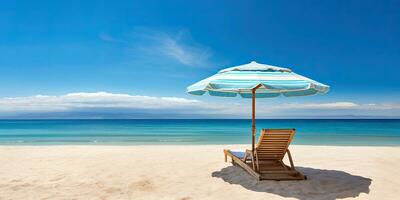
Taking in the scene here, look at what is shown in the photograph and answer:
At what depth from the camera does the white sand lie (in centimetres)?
421

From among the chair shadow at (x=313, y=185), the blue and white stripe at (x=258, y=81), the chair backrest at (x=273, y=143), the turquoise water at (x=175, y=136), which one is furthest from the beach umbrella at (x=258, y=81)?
the turquoise water at (x=175, y=136)

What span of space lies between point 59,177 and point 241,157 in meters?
3.18

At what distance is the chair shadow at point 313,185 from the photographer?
13.7 feet

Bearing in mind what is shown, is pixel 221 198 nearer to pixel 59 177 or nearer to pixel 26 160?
pixel 59 177

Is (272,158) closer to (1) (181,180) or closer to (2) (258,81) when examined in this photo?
(1) (181,180)

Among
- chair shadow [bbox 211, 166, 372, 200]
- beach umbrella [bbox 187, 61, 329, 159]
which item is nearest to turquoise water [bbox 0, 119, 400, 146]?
chair shadow [bbox 211, 166, 372, 200]

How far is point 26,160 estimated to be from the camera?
7062 mm

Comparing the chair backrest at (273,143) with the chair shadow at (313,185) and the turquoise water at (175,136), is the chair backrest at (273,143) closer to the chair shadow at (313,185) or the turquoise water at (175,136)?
the chair shadow at (313,185)

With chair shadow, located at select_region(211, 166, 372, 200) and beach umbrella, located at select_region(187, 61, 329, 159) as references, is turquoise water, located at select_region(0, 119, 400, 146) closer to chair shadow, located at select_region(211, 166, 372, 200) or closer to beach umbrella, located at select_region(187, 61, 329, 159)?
chair shadow, located at select_region(211, 166, 372, 200)

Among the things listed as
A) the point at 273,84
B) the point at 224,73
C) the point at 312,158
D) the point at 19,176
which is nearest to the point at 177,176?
the point at 224,73

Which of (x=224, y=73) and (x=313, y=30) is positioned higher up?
(x=313, y=30)

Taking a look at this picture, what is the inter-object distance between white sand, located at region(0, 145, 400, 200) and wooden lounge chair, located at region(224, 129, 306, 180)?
16 cm

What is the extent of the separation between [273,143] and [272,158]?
444 millimetres

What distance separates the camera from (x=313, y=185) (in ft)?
15.2
